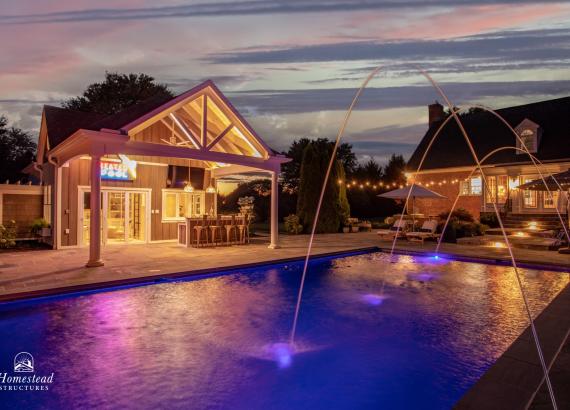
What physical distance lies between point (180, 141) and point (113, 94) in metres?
27.0

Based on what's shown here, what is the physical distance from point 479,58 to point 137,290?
69.0ft

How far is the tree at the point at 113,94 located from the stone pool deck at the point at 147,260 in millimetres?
27662

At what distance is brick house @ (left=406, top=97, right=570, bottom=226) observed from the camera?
21266mm

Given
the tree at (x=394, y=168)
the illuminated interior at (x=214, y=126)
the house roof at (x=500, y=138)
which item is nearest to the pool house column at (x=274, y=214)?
the illuminated interior at (x=214, y=126)

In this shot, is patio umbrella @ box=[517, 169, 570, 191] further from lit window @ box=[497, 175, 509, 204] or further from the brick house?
lit window @ box=[497, 175, 509, 204]

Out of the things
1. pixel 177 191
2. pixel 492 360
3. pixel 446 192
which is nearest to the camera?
pixel 492 360

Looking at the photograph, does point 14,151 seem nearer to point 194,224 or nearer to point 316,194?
point 194,224

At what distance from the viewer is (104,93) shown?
38.2 metres

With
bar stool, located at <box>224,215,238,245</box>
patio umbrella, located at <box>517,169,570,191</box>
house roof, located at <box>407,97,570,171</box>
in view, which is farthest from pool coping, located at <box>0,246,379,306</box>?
house roof, located at <box>407,97,570,171</box>

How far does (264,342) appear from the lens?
5367mm

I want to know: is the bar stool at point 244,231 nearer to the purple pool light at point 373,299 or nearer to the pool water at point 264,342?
the pool water at point 264,342

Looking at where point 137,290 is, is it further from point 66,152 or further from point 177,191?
point 177,191

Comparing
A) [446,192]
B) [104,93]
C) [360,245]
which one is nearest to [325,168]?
[360,245]

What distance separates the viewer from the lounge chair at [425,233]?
16.1 m
